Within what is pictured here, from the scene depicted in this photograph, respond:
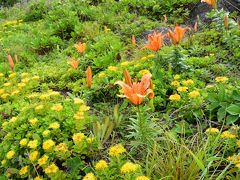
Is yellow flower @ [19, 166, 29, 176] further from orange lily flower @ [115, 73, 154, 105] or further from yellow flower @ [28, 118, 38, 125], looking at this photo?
orange lily flower @ [115, 73, 154, 105]

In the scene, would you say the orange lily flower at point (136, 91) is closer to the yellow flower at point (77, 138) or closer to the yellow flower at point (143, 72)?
the yellow flower at point (77, 138)

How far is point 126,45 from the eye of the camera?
6.13 metres

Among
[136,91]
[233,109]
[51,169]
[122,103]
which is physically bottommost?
[122,103]

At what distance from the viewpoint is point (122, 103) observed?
13.6 feet

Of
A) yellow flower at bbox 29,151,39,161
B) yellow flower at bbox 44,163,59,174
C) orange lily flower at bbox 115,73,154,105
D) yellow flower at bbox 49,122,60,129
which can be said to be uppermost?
orange lily flower at bbox 115,73,154,105

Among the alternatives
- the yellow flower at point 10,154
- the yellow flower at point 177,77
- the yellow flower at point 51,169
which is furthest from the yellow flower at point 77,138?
the yellow flower at point 177,77

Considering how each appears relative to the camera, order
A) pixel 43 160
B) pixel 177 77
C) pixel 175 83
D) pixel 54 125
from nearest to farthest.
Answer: pixel 43 160
pixel 54 125
pixel 175 83
pixel 177 77

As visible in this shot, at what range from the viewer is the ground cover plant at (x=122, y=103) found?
293 cm

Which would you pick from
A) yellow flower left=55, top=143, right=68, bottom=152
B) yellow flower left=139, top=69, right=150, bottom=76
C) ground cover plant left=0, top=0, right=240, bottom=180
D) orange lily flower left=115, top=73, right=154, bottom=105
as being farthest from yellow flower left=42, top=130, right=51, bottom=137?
yellow flower left=139, top=69, right=150, bottom=76

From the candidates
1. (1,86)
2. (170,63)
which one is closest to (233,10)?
(170,63)

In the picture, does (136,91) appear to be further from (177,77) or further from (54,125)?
(177,77)

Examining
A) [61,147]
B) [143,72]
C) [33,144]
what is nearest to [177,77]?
[143,72]

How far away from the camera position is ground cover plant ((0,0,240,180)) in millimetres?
2930

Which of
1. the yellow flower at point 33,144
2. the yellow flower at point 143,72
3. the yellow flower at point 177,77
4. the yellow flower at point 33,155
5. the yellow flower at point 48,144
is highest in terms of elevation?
the yellow flower at point 143,72
